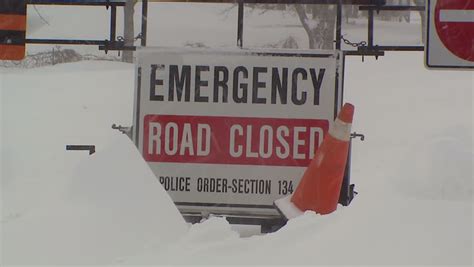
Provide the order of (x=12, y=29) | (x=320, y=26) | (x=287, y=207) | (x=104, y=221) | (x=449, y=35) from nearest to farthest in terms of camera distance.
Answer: (x=449, y=35) → (x=12, y=29) → (x=287, y=207) → (x=104, y=221) → (x=320, y=26)

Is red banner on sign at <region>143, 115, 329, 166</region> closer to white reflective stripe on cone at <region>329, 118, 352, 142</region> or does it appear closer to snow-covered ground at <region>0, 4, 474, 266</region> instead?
white reflective stripe on cone at <region>329, 118, 352, 142</region>

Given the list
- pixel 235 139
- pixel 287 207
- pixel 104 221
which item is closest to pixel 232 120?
pixel 235 139

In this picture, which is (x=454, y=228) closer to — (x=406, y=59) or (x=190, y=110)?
(x=190, y=110)

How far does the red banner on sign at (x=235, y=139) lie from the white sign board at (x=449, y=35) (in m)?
1.13

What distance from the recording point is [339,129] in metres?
3.95

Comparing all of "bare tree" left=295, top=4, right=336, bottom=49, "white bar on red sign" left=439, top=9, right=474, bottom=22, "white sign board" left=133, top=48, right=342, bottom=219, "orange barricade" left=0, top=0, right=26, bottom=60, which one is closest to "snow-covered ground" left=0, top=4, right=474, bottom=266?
"white sign board" left=133, top=48, right=342, bottom=219

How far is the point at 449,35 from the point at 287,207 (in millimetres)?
1424

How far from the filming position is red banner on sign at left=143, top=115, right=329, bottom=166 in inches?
155

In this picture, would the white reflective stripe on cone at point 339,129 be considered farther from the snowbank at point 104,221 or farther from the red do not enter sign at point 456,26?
the red do not enter sign at point 456,26

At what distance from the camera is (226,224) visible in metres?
4.08

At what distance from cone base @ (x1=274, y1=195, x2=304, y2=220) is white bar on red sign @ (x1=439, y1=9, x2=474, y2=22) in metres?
1.42

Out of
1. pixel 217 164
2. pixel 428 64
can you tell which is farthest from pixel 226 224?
pixel 428 64

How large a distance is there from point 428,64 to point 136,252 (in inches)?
73.9

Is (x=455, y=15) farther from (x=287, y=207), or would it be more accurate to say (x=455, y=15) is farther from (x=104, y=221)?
(x=104, y=221)
